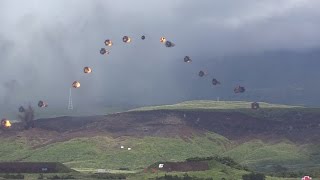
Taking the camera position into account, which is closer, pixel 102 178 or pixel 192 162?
pixel 102 178

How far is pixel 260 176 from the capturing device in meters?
157

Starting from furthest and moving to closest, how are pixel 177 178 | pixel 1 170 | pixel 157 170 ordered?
pixel 1 170, pixel 157 170, pixel 177 178

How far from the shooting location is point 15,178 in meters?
161

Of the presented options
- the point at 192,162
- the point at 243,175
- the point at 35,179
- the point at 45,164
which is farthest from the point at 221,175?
the point at 45,164

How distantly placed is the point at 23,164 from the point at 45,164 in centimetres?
665

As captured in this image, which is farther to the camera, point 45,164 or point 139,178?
point 45,164

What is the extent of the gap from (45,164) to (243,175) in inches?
2568

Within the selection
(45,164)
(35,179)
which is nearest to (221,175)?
(35,179)

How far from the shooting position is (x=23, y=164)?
19188 centimetres

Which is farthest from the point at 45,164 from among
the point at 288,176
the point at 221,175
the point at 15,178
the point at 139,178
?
the point at 288,176

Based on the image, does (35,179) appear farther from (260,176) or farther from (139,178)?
(260,176)

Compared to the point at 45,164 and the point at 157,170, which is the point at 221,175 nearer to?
the point at 157,170

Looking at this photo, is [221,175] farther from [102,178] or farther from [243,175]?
[102,178]

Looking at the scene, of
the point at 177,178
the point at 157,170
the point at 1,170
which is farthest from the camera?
the point at 1,170
